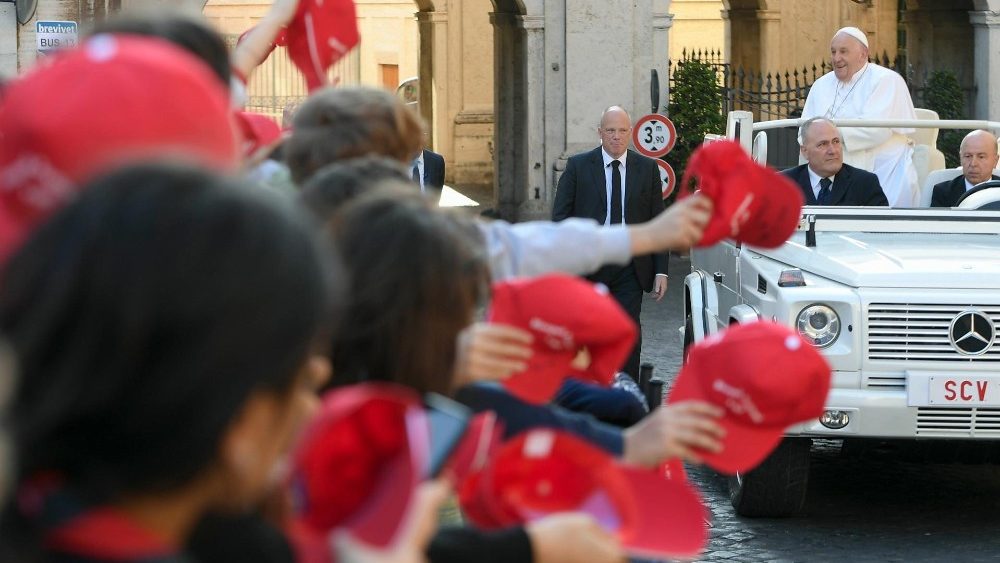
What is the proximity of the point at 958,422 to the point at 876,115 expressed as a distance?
354 centimetres

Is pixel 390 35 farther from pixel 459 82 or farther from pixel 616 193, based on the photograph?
pixel 616 193

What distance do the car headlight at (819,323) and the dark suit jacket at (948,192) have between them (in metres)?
2.05

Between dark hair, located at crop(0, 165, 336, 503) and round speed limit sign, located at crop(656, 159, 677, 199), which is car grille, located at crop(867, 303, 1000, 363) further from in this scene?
round speed limit sign, located at crop(656, 159, 677, 199)

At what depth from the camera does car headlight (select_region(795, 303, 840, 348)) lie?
284 inches

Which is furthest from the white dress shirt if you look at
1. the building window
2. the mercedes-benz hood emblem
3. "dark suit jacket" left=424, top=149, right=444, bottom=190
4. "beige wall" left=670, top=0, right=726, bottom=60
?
the building window

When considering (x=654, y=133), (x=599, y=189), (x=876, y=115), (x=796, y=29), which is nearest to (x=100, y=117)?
(x=876, y=115)

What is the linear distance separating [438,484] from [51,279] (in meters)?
0.58

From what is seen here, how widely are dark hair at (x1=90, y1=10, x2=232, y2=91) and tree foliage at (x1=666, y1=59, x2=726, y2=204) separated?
19397 mm

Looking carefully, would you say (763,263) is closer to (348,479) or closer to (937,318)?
(937,318)

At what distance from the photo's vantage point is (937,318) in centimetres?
713

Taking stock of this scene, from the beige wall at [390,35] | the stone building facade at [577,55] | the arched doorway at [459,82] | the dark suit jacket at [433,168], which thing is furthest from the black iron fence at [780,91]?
the beige wall at [390,35]

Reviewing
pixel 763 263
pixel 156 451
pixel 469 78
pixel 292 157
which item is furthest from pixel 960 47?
pixel 156 451

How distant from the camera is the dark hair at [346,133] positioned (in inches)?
119

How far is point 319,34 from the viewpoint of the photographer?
3.82 m
